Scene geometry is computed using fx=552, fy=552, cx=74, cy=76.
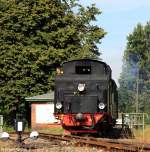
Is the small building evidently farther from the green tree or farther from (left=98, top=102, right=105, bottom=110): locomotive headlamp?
(left=98, top=102, right=105, bottom=110): locomotive headlamp

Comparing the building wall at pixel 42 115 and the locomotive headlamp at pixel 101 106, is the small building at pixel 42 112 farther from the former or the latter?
the locomotive headlamp at pixel 101 106

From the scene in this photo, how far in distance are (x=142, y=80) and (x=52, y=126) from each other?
199 feet

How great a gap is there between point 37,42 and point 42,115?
34.8ft

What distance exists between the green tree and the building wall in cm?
542

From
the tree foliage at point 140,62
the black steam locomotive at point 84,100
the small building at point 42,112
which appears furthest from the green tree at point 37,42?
the tree foliage at point 140,62

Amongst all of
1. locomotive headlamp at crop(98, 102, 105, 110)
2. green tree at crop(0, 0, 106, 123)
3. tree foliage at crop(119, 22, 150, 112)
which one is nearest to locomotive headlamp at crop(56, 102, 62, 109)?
locomotive headlamp at crop(98, 102, 105, 110)

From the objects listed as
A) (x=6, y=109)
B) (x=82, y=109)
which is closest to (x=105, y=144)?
(x=82, y=109)

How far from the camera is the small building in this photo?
1624 inches

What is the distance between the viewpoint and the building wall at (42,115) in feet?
136

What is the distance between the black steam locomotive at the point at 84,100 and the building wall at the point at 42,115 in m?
16.8

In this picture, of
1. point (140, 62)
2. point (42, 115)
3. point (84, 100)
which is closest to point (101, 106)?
point (84, 100)

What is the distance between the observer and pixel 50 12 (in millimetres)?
50812

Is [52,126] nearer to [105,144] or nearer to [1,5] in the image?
[1,5]

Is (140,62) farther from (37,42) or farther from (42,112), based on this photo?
(42,112)
